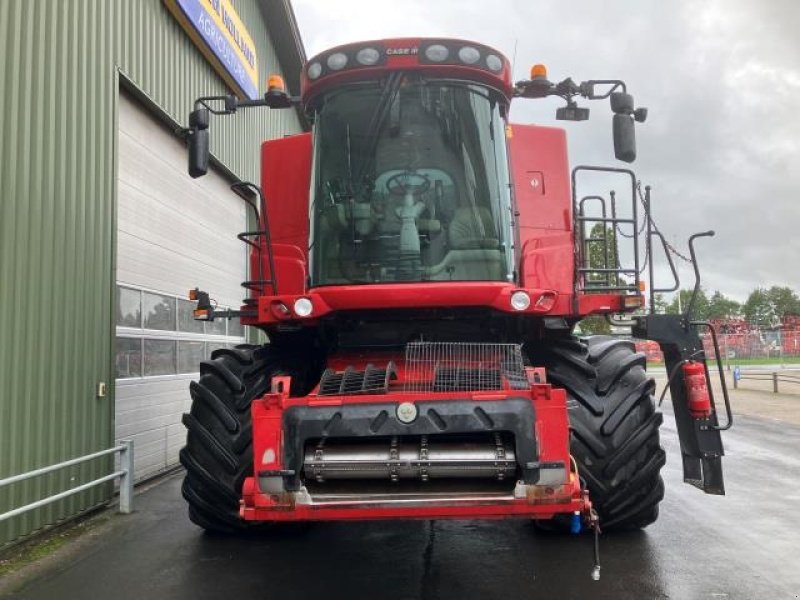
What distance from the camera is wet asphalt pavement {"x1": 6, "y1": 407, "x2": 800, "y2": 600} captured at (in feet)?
14.8

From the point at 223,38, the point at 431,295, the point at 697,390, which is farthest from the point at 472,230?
the point at 223,38

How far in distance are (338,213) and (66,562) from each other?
3.29 m

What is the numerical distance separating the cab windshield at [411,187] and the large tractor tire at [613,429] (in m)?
0.86

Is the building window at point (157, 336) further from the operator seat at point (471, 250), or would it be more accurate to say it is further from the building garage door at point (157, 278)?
the operator seat at point (471, 250)

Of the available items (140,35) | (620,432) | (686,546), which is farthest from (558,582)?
(140,35)

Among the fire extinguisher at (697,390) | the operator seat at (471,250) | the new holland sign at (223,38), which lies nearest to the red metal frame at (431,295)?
the operator seat at (471,250)

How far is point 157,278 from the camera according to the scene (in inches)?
A: 347

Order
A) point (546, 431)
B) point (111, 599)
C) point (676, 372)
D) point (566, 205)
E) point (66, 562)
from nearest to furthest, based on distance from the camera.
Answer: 1. point (546, 431)
2. point (111, 599)
3. point (676, 372)
4. point (66, 562)
5. point (566, 205)

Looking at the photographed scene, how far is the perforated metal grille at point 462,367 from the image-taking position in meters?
4.15

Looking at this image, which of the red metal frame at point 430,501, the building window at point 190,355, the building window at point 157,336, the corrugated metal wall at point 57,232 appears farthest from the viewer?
the building window at point 190,355

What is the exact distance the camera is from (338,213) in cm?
488

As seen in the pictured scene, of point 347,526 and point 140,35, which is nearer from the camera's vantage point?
point 347,526

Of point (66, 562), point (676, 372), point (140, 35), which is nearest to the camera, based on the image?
point (676, 372)

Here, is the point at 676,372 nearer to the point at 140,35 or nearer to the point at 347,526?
the point at 347,526
